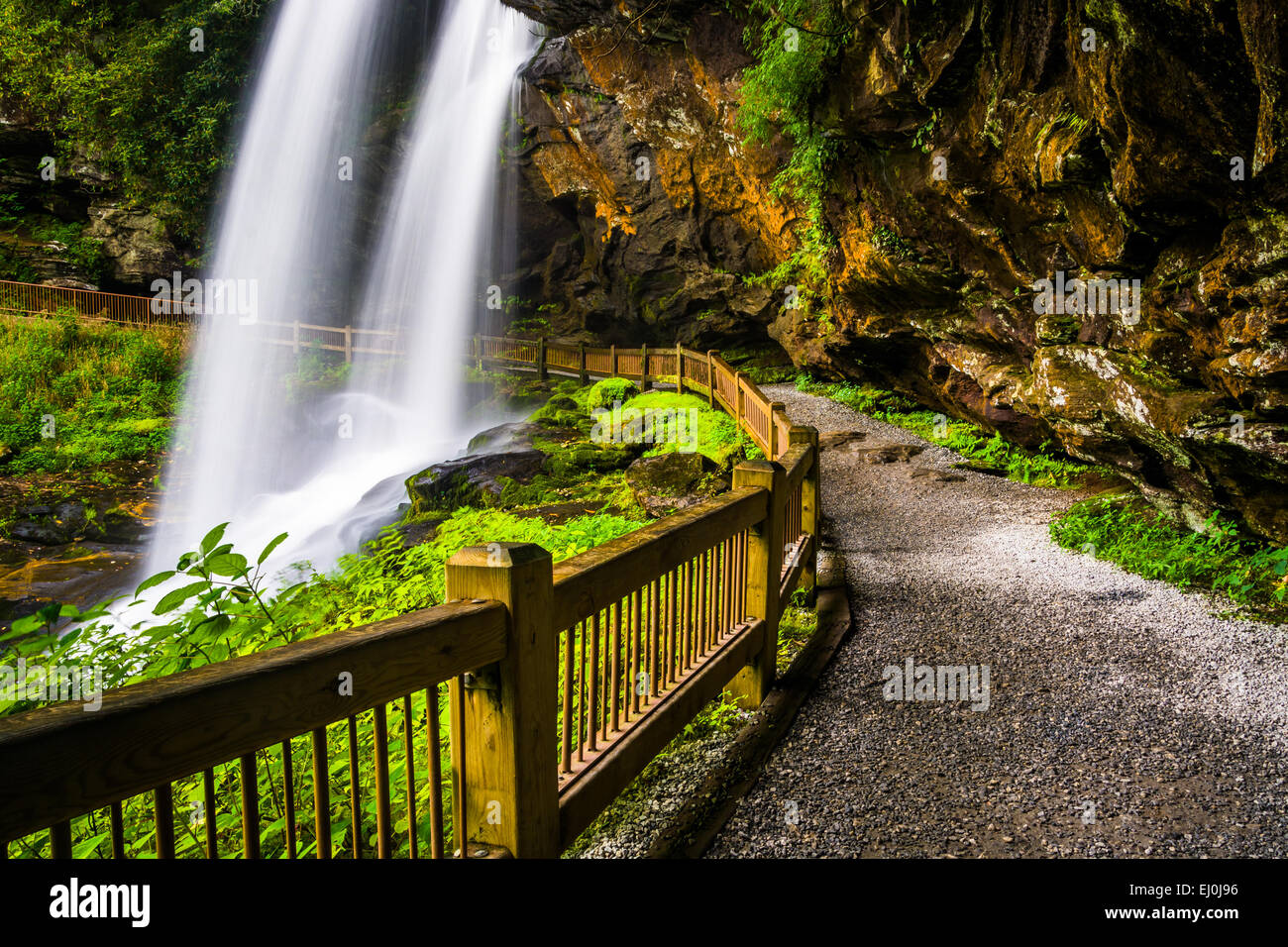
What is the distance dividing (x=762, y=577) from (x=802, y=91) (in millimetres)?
9491

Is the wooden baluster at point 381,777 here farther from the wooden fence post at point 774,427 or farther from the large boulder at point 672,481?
the wooden fence post at point 774,427

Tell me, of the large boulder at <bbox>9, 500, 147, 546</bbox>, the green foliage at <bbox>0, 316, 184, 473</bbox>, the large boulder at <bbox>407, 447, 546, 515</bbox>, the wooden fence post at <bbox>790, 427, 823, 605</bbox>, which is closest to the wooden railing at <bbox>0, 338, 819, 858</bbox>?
the wooden fence post at <bbox>790, 427, 823, 605</bbox>

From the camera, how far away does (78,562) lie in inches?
443

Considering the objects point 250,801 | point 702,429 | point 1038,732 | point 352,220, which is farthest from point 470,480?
point 352,220

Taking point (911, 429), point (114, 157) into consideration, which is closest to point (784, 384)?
point (911, 429)

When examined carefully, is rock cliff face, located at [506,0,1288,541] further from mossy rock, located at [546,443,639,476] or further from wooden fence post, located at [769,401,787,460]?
mossy rock, located at [546,443,639,476]

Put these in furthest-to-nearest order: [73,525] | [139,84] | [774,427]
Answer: [139,84]
[73,525]
[774,427]

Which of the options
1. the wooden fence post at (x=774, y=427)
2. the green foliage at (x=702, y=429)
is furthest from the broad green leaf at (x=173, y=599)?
the green foliage at (x=702, y=429)

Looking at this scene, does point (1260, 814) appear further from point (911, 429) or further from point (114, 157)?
point (114, 157)

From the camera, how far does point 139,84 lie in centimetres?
2314

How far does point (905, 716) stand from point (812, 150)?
10.5 meters

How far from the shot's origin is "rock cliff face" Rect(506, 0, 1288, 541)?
5.18 metres

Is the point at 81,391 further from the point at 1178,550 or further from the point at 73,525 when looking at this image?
the point at 1178,550

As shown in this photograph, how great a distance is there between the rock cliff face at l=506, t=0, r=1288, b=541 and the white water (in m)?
9.19
